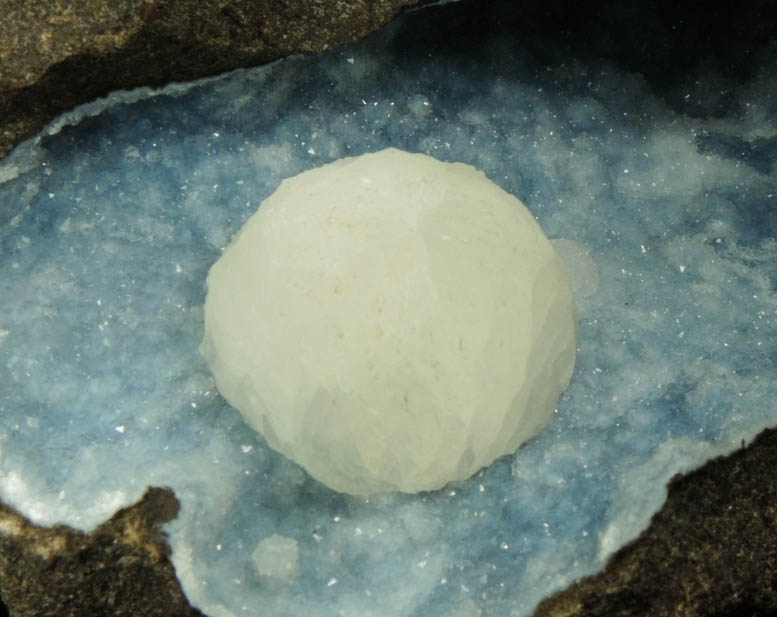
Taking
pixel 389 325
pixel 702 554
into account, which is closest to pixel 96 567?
pixel 389 325

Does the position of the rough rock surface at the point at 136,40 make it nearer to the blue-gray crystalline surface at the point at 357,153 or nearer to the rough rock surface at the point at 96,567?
the blue-gray crystalline surface at the point at 357,153

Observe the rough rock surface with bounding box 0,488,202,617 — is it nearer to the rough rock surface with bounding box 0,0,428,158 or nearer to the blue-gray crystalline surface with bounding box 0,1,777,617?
the blue-gray crystalline surface with bounding box 0,1,777,617

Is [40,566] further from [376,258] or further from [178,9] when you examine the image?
[178,9]

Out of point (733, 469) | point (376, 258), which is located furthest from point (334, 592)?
point (733, 469)

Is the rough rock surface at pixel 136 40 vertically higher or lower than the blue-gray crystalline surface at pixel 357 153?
higher

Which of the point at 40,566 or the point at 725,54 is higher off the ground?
the point at 725,54

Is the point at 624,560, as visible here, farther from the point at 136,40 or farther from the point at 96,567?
the point at 136,40

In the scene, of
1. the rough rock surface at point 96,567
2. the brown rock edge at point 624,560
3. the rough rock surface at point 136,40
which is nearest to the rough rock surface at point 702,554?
the brown rock edge at point 624,560
